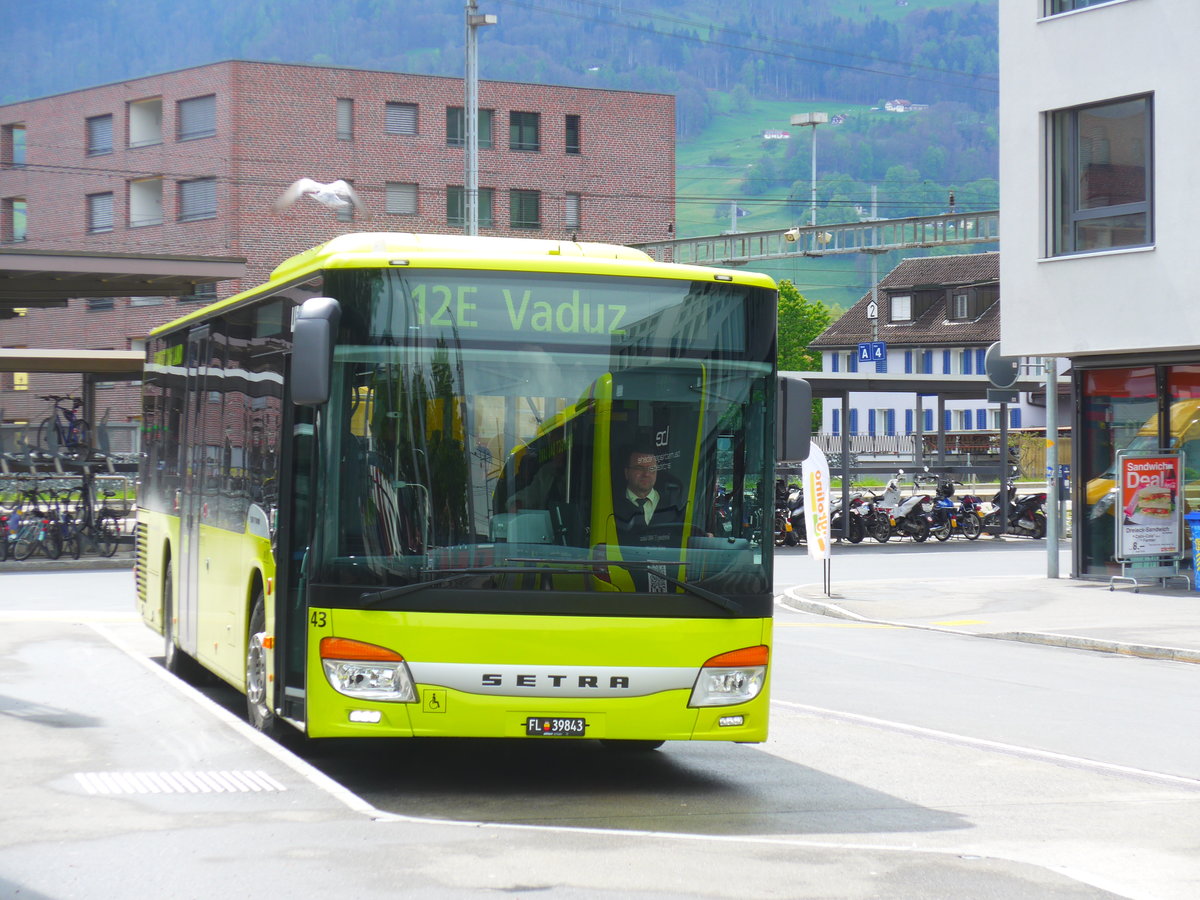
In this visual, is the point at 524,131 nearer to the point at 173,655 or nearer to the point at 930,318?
the point at 930,318

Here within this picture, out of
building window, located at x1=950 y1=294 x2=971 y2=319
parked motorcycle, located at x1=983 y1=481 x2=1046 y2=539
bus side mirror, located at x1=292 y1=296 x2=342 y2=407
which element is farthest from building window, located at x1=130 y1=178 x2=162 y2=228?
bus side mirror, located at x1=292 y1=296 x2=342 y2=407

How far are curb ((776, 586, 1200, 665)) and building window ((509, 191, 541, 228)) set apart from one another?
5158 centimetres

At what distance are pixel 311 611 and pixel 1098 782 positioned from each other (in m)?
4.27

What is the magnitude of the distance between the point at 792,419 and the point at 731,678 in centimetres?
144

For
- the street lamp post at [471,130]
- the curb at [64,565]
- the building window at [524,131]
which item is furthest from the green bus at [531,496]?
the building window at [524,131]

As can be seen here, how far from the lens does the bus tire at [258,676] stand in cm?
977

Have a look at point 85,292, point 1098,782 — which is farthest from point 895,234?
point 1098,782

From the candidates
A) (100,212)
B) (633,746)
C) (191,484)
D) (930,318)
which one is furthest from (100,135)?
(633,746)

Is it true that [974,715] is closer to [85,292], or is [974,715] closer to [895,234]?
[85,292]

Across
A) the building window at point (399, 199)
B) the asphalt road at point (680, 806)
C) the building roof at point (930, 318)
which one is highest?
the building window at point (399, 199)

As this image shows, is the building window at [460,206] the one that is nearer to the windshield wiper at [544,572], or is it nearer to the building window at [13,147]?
the building window at [13,147]

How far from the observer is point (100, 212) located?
71.4 meters

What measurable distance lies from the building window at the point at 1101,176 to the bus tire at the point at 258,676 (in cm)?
1650

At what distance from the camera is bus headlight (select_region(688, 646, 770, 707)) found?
335 inches
